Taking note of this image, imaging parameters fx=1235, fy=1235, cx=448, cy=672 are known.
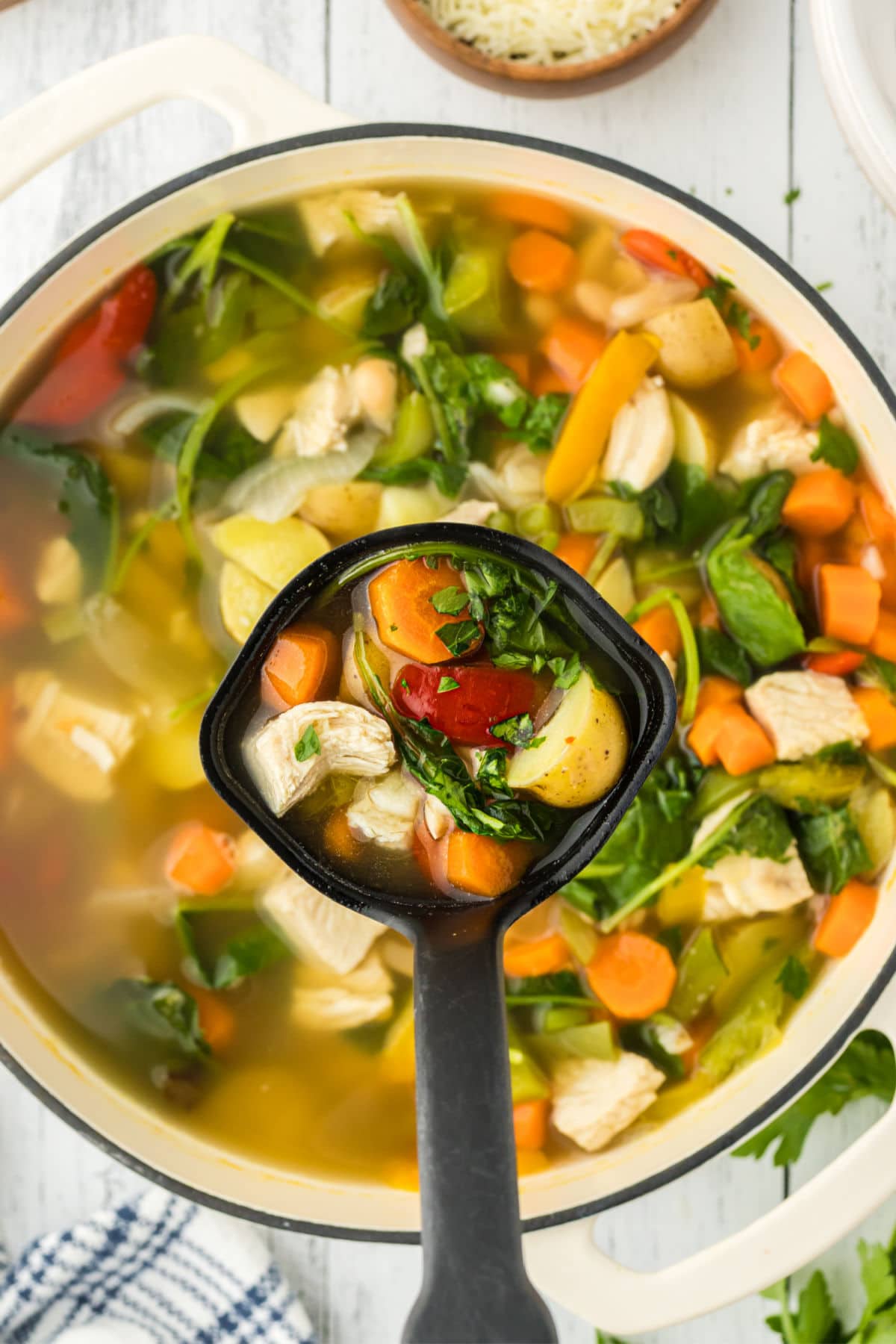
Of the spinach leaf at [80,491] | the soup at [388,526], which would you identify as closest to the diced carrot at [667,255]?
the soup at [388,526]

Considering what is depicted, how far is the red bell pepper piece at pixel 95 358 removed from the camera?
79.4 inches

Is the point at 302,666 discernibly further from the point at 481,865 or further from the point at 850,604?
the point at 850,604

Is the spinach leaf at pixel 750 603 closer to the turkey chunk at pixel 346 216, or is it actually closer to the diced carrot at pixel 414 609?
the diced carrot at pixel 414 609

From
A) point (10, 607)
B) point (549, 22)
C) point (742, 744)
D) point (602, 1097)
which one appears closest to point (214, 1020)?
point (602, 1097)

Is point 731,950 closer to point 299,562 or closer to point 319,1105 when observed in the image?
point 319,1105

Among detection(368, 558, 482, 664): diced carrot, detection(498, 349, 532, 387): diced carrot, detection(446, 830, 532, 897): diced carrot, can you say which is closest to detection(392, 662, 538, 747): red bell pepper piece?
detection(368, 558, 482, 664): diced carrot

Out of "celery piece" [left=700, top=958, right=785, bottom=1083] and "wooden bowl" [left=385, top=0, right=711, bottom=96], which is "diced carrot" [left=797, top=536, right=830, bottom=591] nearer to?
"celery piece" [left=700, top=958, right=785, bottom=1083]

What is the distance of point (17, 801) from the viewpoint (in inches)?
83.7

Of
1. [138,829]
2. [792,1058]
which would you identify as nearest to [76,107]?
[138,829]

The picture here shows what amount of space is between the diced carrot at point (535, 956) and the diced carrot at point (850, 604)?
2.28 feet

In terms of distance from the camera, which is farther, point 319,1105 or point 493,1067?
point 319,1105

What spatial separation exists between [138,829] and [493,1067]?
3.25 ft

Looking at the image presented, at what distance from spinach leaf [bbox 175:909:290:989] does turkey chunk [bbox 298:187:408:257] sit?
116 cm

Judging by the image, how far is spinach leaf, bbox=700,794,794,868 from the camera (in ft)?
6.70
